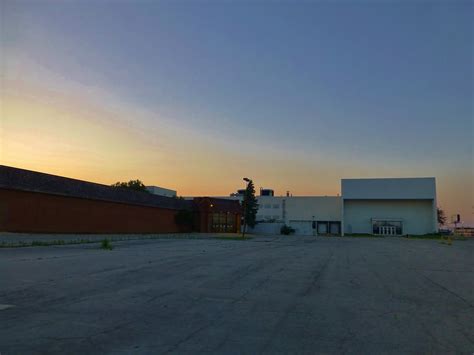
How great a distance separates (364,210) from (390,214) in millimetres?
5231

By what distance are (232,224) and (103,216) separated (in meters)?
37.2

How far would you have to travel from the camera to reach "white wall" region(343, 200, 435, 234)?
80.3 m

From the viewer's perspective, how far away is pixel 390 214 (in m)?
82.2

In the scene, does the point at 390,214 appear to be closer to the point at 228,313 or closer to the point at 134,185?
the point at 134,185

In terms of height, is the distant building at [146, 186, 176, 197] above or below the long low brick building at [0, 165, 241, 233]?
above

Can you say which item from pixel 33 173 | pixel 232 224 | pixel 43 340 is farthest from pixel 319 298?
pixel 232 224

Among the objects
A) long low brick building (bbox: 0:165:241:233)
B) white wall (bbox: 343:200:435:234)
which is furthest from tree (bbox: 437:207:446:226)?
long low brick building (bbox: 0:165:241:233)

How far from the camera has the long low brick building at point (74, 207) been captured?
33.2 meters

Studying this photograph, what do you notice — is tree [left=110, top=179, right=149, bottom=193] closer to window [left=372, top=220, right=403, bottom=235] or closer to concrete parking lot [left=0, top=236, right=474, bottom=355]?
window [left=372, top=220, right=403, bottom=235]

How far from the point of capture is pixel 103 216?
45.3m

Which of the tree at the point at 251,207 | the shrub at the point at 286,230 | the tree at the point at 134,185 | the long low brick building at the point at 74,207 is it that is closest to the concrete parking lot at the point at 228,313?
the long low brick building at the point at 74,207

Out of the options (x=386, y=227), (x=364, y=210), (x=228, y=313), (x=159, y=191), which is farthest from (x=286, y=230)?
(x=228, y=313)

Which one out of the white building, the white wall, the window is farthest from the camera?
the window

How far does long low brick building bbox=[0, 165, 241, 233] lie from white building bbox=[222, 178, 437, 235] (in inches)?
1198
